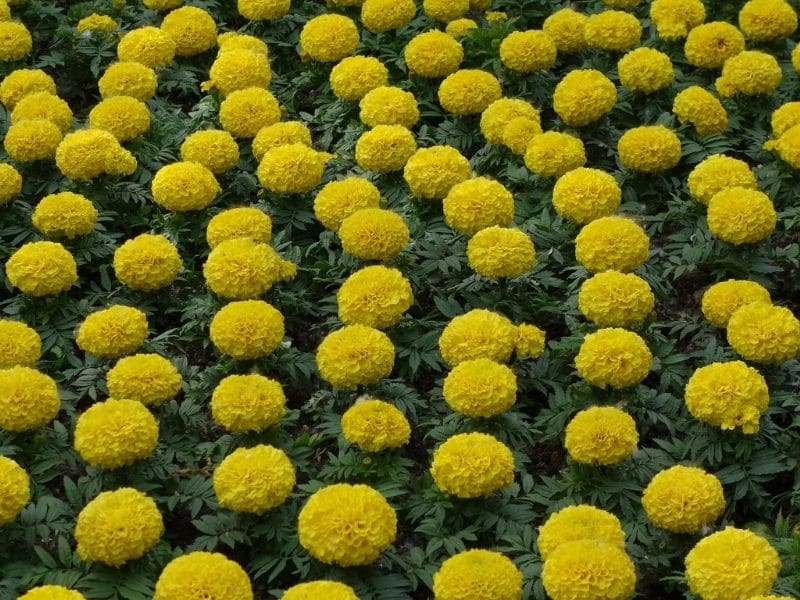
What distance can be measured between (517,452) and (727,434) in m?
0.90

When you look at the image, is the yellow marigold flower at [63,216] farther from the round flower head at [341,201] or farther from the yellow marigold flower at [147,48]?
the yellow marigold flower at [147,48]

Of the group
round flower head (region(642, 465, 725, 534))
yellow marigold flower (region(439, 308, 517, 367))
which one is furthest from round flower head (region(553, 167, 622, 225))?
round flower head (region(642, 465, 725, 534))

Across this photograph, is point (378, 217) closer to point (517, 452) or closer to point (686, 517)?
point (517, 452)

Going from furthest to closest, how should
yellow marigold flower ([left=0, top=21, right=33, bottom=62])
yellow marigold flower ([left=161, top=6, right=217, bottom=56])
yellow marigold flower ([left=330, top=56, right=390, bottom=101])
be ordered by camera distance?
yellow marigold flower ([left=161, top=6, right=217, bottom=56]) → yellow marigold flower ([left=0, top=21, right=33, bottom=62]) → yellow marigold flower ([left=330, top=56, right=390, bottom=101])

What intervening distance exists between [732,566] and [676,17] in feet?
15.1

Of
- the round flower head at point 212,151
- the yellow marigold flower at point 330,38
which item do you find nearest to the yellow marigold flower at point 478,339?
the round flower head at point 212,151

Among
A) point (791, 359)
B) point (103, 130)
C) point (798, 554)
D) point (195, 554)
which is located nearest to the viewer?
point (195, 554)

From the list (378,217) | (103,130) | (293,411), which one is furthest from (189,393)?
(103,130)

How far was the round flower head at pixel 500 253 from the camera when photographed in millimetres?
5914

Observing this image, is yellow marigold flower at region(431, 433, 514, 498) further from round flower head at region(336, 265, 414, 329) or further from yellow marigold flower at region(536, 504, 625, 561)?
round flower head at region(336, 265, 414, 329)

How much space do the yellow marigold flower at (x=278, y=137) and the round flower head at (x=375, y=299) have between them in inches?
62.7

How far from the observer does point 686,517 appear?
482cm

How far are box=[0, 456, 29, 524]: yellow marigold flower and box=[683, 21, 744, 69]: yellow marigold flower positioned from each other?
4.93 m

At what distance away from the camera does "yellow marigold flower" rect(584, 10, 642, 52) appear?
25.7 ft
